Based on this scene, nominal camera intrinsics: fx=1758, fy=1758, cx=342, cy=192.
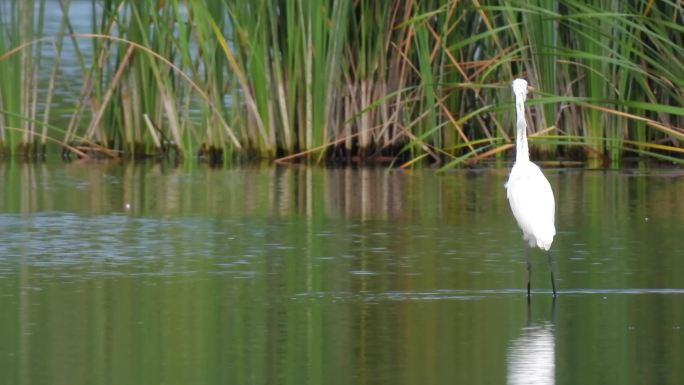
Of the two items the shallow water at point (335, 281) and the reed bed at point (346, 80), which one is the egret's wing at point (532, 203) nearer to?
the shallow water at point (335, 281)

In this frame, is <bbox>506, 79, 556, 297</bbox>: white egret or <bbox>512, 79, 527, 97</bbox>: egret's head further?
<bbox>512, 79, 527, 97</bbox>: egret's head

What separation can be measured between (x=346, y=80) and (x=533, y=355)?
21.0ft

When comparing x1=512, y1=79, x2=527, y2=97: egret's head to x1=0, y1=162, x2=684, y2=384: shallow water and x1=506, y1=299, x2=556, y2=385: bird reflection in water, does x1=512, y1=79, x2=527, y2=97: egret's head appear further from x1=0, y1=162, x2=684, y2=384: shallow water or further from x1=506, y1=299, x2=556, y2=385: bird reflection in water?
x1=506, y1=299, x2=556, y2=385: bird reflection in water

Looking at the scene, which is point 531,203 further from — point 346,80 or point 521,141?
point 346,80

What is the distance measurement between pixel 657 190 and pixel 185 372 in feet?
18.3

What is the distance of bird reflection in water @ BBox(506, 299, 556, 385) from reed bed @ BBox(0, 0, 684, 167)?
4950 mm

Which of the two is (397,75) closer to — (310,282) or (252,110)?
(252,110)

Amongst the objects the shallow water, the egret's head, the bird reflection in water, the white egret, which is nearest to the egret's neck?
the white egret

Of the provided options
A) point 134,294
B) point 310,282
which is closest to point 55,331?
point 134,294

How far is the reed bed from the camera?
37.4ft

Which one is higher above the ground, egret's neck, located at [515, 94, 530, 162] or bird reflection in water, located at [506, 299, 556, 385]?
egret's neck, located at [515, 94, 530, 162]

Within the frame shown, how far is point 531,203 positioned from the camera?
7.15 metres

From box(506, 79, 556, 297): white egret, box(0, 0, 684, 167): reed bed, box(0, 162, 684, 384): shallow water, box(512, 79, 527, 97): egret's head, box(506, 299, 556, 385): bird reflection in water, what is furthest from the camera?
box(0, 0, 684, 167): reed bed

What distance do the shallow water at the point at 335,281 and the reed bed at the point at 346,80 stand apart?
0.52 metres
